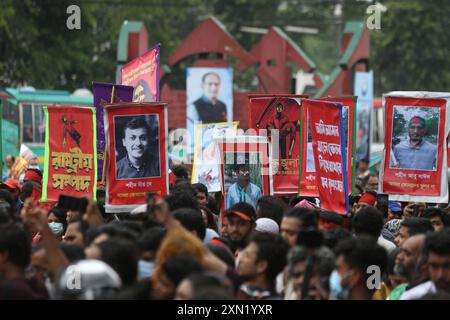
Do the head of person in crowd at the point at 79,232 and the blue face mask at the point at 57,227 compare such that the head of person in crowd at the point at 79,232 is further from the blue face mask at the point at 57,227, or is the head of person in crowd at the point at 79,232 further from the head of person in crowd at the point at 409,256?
the blue face mask at the point at 57,227

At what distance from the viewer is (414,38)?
4688cm

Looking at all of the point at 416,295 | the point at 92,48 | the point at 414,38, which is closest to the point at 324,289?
the point at 416,295

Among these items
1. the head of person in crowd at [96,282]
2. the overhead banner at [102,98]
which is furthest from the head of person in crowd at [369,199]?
the head of person in crowd at [96,282]

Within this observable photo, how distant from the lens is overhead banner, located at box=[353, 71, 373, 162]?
2448 cm

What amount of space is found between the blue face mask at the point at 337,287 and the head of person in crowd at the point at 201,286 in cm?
94

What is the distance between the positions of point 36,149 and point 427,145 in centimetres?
2140

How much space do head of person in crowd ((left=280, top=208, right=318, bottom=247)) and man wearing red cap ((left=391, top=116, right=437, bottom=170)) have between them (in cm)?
364

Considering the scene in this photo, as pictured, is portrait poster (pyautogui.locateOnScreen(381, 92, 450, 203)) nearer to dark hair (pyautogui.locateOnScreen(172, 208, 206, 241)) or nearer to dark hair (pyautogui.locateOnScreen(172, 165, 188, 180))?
dark hair (pyautogui.locateOnScreen(172, 208, 206, 241))

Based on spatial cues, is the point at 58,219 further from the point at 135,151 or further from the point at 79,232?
the point at 79,232

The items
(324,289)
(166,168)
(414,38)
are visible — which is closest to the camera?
(324,289)

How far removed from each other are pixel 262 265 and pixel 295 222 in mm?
585

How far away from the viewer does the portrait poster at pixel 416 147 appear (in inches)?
434

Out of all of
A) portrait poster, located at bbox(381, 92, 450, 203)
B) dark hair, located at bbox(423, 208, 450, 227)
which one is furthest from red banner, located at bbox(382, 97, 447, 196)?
dark hair, located at bbox(423, 208, 450, 227)

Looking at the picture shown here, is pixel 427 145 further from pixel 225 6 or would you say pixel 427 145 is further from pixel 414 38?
pixel 225 6
